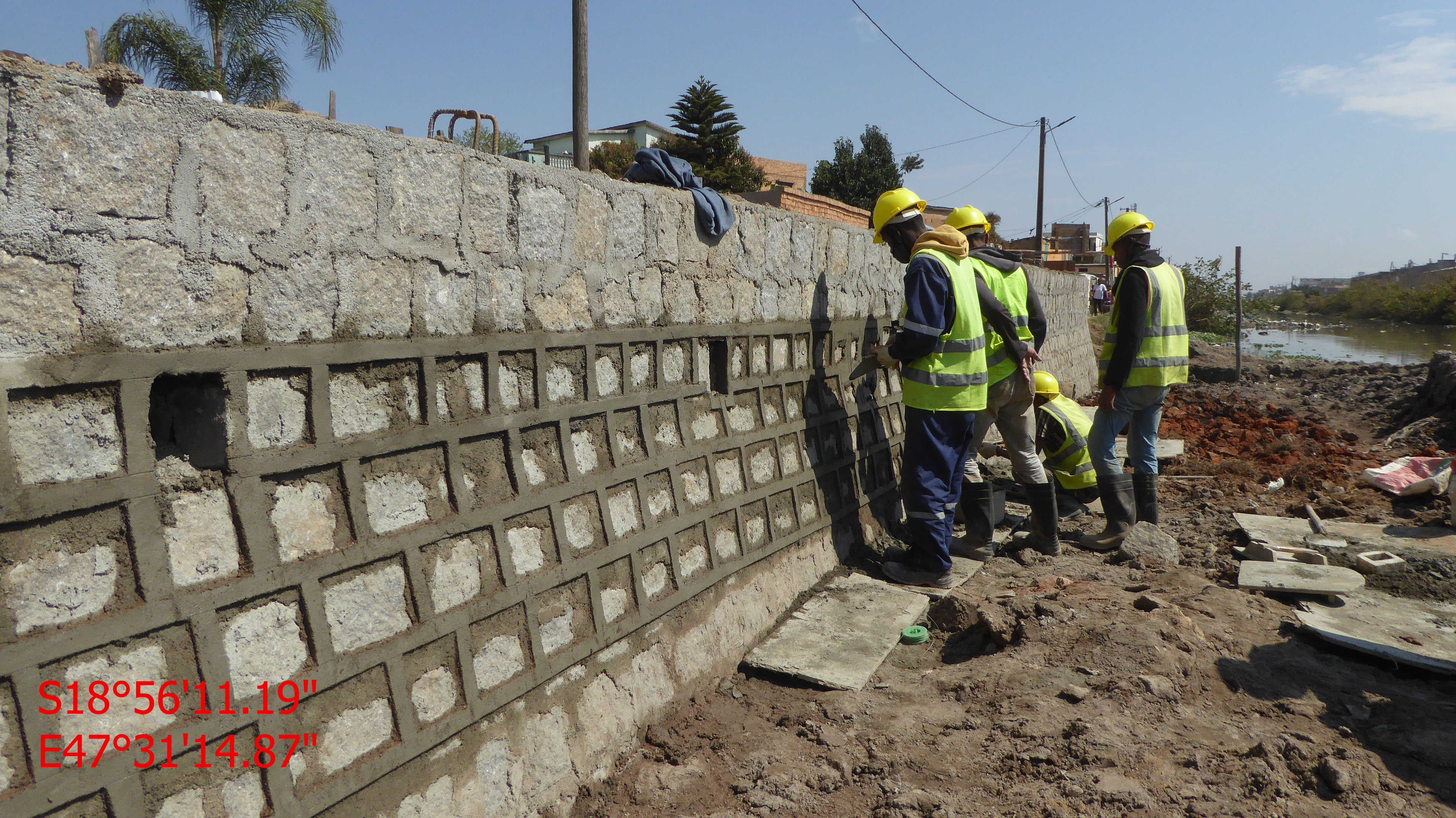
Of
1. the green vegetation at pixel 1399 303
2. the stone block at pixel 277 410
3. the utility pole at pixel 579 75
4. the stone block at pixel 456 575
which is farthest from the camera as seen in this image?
the green vegetation at pixel 1399 303

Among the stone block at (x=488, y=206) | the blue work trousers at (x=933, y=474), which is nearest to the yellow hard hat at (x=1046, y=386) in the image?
the blue work trousers at (x=933, y=474)

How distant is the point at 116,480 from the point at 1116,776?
9.17 ft

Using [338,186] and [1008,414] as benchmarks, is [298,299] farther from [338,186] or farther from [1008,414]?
[1008,414]

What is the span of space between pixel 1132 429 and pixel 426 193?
15.2 ft

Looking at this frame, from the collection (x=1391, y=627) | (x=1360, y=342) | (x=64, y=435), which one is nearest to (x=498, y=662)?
(x=64, y=435)

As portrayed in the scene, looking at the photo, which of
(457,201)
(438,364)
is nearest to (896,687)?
(438,364)

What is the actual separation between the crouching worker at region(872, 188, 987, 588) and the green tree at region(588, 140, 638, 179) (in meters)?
23.0

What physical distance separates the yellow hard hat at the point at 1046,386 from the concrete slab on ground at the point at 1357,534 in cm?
144

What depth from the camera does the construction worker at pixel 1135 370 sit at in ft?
16.6

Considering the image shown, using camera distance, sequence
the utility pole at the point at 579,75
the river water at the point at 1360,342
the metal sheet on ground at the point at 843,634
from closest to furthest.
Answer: the metal sheet on ground at the point at 843,634 < the utility pole at the point at 579,75 < the river water at the point at 1360,342

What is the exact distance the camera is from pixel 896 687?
133 inches

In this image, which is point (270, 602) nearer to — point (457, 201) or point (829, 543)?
point (457, 201)

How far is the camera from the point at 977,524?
16.3 feet

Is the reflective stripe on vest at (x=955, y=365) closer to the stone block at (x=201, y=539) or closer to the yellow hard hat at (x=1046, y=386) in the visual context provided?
the yellow hard hat at (x=1046, y=386)
